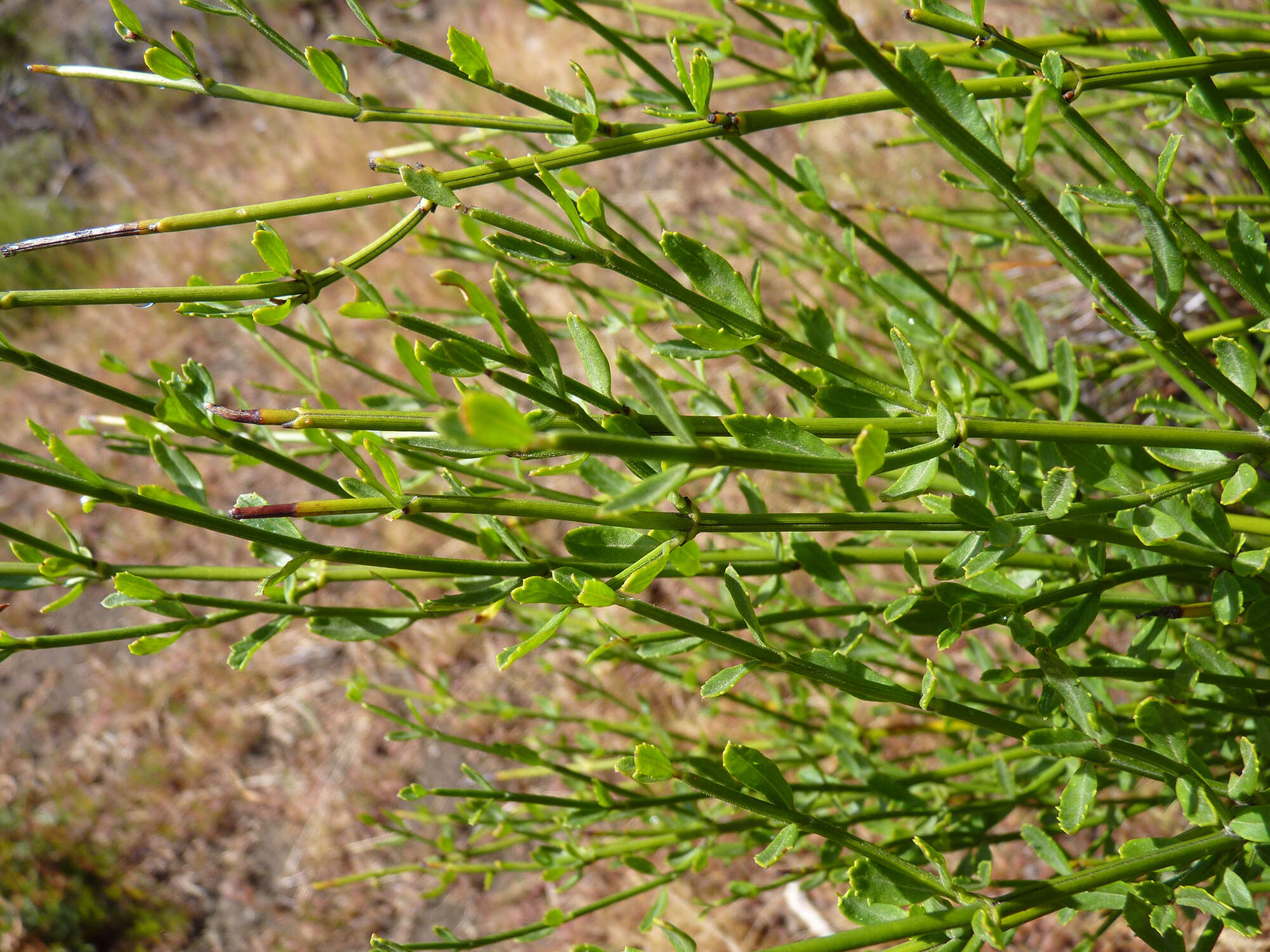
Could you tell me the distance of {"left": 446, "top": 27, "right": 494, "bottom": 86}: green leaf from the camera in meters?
0.57

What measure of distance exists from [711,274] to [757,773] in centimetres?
27

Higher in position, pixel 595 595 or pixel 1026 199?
pixel 1026 199

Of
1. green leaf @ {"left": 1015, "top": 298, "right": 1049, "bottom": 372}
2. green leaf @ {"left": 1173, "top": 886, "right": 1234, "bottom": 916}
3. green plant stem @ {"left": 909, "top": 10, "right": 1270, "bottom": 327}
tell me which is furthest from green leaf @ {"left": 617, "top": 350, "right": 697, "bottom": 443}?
green leaf @ {"left": 1015, "top": 298, "right": 1049, "bottom": 372}

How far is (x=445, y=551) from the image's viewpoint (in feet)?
8.93

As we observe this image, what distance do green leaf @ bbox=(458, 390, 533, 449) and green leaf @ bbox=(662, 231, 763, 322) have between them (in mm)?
206

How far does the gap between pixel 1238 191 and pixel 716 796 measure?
4.36ft

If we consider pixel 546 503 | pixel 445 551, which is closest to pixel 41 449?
pixel 445 551

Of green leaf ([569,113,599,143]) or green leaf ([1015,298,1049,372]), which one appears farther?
green leaf ([1015,298,1049,372])

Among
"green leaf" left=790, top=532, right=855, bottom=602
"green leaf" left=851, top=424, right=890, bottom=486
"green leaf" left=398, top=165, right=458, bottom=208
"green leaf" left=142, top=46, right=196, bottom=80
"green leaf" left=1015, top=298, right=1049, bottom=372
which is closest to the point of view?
"green leaf" left=851, top=424, right=890, bottom=486

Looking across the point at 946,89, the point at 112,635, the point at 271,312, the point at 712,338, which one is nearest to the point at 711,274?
→ the point at 712,338

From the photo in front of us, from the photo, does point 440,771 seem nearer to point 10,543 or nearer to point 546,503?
point 10,543

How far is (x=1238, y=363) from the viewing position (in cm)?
55

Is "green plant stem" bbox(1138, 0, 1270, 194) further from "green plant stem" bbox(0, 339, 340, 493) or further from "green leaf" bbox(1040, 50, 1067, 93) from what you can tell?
"green plant stem" bbox(0, 339, 340, 493)

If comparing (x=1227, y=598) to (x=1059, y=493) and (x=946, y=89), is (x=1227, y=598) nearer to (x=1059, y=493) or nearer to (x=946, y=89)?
(x=1059, y=493)
